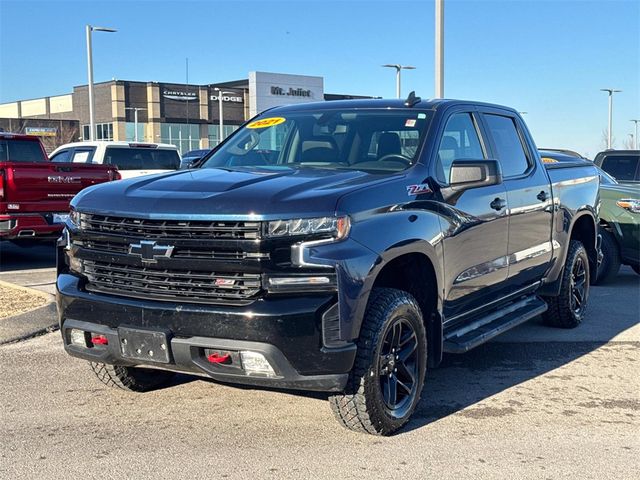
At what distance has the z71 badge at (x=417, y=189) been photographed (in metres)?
4.60

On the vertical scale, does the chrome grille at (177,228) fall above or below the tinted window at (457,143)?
below

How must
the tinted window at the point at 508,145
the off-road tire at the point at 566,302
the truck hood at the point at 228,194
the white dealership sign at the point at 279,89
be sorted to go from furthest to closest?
the white dealership sign at the point at 279,89, the off-road tire at the point at 566,302, the tinted window at the point at 508,145, the truck hood at the point at 228,194

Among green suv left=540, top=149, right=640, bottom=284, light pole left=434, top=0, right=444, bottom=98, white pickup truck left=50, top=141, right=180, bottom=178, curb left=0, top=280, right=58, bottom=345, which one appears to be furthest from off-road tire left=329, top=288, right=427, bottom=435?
white pickup truck left=50, top=141, right=180, bottom=178

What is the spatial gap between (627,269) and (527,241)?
21.6 feet

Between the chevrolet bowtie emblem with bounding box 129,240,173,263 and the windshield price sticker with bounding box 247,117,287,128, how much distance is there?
2085 millimetres

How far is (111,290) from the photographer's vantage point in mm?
4273

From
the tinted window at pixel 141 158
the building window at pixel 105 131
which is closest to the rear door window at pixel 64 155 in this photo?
the tinted window at pixel 141 158

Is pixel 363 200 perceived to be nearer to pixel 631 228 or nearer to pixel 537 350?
pixel 537 350

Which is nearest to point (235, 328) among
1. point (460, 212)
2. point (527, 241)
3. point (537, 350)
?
point (460, 212)

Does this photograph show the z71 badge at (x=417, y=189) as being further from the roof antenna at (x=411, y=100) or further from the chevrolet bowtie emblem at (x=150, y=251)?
the chevrolet bowtie emblem at (x=150, y=251)

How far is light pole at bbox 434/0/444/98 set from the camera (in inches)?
545

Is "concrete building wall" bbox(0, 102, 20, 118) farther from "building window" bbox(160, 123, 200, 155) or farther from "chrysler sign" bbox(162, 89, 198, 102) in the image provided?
"chrysler sign" bbox(162, 89, 198, 102)

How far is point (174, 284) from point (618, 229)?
288 inches

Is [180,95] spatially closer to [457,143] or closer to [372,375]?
[457,143]
